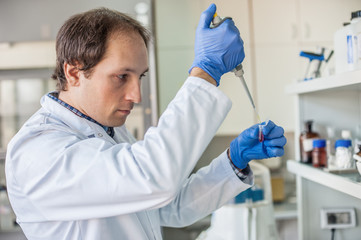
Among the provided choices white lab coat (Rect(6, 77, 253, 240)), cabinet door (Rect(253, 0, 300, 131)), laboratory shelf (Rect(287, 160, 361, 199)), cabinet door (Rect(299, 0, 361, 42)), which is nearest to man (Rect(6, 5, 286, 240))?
white lab coat (Rect(6, 77, 253, 240))

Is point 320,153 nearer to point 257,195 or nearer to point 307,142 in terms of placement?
point 307,142

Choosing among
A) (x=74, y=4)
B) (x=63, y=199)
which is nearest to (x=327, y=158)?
(x=63, y=199)

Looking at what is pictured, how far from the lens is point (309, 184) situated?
1.55m

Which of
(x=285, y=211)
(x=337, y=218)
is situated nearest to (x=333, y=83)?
(x=337, y=218)

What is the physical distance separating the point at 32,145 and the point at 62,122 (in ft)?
0.44

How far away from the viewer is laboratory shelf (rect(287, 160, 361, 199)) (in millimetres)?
1018

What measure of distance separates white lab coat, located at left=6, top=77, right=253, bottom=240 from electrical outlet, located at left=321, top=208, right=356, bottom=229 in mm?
950

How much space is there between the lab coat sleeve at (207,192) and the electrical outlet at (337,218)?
1.97 feet

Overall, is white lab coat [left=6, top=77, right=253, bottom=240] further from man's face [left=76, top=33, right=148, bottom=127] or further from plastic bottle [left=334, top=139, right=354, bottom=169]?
plastic bottle [left=334, top=139, right=354, bottom=169]

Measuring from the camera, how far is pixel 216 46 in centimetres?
85

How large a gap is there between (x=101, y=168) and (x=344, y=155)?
88cm

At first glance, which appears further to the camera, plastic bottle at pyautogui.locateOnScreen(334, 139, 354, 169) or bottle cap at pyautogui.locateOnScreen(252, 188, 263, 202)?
bottle cap at pyautogui.locateOnScreen(252, 188, 263, 202)

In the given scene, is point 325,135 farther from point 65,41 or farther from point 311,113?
point 65,41

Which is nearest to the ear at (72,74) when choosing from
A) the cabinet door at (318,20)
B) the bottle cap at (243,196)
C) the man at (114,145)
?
the man at (114,145)
